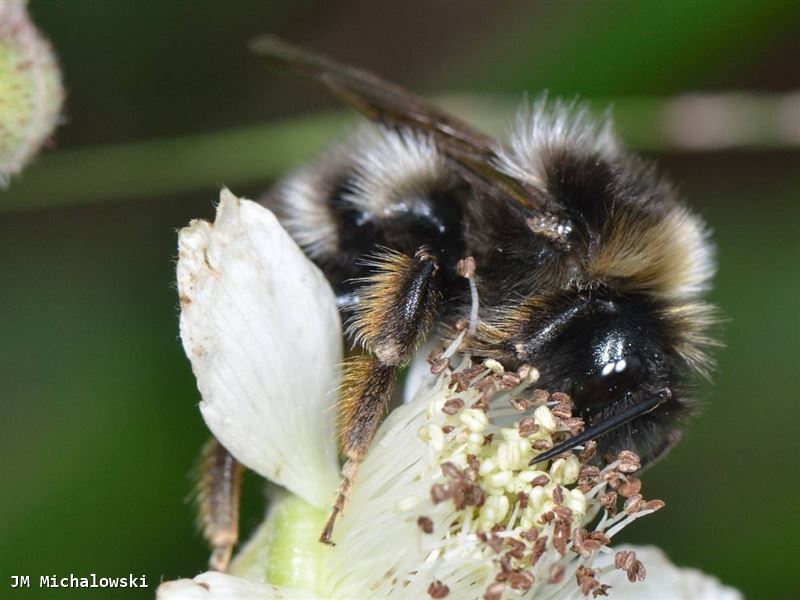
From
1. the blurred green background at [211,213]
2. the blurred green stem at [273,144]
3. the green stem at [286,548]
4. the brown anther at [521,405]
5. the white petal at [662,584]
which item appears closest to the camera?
the brown anther at [521,405]

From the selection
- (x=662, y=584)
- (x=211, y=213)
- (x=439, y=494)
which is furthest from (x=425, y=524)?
(x=211, y=213)

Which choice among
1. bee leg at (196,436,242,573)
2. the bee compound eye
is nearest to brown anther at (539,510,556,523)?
the bee compound eye

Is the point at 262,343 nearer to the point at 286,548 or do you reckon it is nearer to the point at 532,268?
the point at 286,548

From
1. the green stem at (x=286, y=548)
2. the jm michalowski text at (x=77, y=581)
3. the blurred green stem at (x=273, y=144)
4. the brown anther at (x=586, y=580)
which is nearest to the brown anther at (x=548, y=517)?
the brown anther at (x=586, y=580)

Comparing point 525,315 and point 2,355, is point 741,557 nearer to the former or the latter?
point 525,315

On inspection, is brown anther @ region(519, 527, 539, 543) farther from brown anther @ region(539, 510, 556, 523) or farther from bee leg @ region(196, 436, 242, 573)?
bee leg @ region(196, 436, 242, 573)

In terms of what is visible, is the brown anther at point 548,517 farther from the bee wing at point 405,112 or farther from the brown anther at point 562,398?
the bee wing at point 405,112

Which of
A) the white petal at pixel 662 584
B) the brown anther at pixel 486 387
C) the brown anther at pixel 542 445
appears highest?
the brown anther at pixel 486 387

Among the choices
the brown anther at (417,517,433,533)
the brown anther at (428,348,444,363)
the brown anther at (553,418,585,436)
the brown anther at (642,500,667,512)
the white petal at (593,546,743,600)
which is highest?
the brown anther at (428,348,444,363)

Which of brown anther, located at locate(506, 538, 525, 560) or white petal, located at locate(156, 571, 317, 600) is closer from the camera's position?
white petal, located at locate(156, 571, 317, 600)
